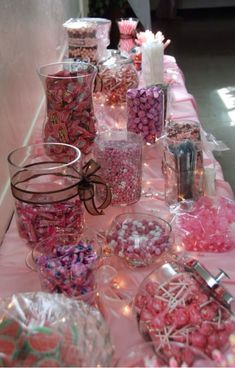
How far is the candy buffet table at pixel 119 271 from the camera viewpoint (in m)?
0.81

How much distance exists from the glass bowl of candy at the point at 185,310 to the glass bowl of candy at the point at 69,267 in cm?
8

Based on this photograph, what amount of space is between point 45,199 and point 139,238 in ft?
0.65

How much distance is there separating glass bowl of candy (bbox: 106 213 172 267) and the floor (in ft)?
4.74

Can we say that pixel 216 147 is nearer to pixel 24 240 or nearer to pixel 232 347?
pixel 24 240

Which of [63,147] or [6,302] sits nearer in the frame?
[6,302]

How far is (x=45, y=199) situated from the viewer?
91 cm

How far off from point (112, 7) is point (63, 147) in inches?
141

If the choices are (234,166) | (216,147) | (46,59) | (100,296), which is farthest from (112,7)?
(100,296)

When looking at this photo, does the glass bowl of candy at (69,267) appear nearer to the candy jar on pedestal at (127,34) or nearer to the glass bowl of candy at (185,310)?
the glass bowl of candy at (185,310)

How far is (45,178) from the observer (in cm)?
98

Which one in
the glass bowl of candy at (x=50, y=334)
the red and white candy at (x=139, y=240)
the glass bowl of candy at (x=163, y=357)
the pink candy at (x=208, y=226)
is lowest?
the pink candy at (x=208, y=226)

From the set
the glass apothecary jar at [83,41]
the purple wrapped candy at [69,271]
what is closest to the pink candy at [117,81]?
the glass apothecary jar at [83,41]

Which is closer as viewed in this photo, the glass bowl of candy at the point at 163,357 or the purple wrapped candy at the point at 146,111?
the glass bowl of candy at the point at 163,357

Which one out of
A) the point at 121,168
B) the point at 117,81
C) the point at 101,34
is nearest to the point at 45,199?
A: the point at 121,168
